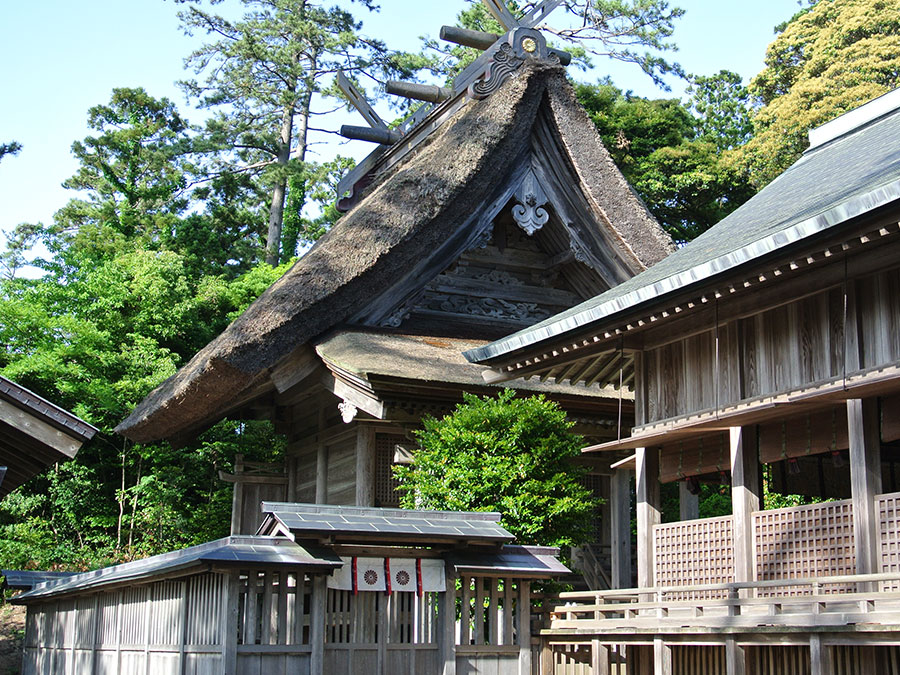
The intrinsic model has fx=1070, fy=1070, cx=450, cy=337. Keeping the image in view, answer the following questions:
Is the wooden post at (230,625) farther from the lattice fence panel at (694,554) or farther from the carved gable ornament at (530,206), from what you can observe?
the carved gable ornament at (530,206)

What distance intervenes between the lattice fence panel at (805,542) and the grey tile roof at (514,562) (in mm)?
1761

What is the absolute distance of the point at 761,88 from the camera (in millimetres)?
34312

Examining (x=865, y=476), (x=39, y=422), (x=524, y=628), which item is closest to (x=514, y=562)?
(x=524, y=628)

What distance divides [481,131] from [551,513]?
20.0 ft

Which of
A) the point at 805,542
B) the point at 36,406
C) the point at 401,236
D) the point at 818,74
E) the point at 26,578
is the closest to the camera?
the point at 36,406

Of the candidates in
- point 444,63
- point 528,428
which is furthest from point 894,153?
point 444,63

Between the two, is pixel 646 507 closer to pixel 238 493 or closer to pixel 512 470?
pixel 512 470

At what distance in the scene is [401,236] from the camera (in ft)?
45.6

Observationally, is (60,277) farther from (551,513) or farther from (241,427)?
(551,513)

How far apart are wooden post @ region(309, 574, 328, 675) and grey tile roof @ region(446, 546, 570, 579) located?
4.11 ft

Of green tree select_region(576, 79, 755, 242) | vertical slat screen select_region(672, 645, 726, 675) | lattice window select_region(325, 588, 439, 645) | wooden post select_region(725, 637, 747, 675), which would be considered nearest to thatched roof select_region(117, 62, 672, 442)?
lattice window select_region(325, 588, 439, 645)

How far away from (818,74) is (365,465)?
23880mm

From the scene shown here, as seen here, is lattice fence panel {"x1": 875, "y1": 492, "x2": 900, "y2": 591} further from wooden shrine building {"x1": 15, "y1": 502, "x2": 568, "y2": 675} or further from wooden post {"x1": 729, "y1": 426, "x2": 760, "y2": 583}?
wooden shrine building {"x1": 15, "y1": 502, "x2": 568, "y2": 675}

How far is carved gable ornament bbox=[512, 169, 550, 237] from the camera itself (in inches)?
594
